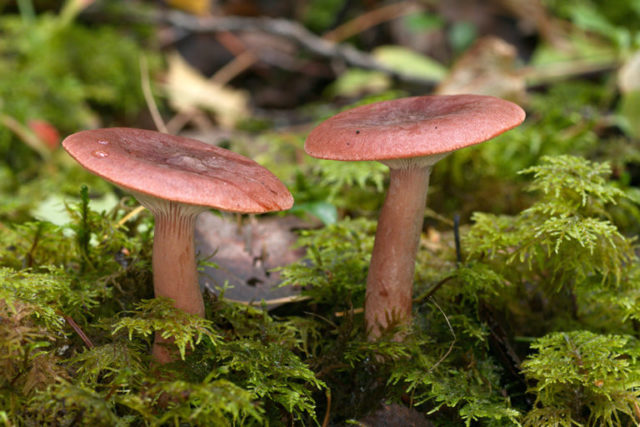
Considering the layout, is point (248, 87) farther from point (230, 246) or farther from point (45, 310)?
point (45, 310)

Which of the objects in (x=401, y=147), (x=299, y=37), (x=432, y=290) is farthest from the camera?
(x=299, y=37)

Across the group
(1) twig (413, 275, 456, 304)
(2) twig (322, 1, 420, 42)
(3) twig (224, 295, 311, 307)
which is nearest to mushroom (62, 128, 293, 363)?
(3) twig (224, 295, 311, 307)

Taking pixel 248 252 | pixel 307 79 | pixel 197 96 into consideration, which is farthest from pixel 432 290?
pixel 307 79

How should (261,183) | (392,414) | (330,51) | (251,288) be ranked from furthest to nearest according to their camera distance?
(330,51), (251,288), (392,414), (261,183)

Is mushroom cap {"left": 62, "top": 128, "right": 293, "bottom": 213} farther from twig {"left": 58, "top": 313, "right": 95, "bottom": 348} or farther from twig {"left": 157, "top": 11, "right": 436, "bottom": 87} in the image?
twig {"left": 157, "top": 11, "right": 436, "bottom": 87}

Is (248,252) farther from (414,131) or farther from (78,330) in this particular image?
(414,131)

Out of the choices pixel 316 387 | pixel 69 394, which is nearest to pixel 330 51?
pixel 316 387

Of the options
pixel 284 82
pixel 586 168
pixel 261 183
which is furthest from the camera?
pixel 284 82
